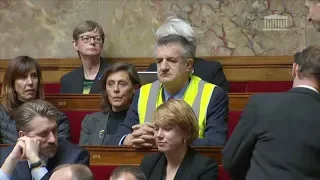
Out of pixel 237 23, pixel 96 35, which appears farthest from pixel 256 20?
pixel 96 35

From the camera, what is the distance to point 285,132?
2.54m

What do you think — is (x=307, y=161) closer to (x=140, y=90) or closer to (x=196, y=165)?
(x=196, y=165)

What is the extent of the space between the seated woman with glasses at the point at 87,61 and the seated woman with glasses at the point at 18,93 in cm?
69

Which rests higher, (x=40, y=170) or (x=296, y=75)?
(x=296, y=75)

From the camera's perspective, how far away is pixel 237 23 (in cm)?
505

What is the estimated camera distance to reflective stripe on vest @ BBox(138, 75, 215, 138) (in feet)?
10.9

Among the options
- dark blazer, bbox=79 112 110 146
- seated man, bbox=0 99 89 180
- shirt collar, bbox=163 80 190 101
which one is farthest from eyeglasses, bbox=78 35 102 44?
seated man, bbox=0 99 89 180

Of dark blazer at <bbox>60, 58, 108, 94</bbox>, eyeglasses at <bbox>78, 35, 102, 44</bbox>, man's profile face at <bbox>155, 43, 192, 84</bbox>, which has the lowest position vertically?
dark blazer at <bbox>60, 58, 108, 94</bbox>

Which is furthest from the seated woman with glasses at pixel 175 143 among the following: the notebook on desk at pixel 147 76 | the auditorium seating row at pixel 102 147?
the notebook on desk at pixel 147 76

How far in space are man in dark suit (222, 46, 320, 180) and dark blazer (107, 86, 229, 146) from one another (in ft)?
1.94

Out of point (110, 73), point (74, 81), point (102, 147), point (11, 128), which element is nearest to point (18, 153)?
point (102, 147)

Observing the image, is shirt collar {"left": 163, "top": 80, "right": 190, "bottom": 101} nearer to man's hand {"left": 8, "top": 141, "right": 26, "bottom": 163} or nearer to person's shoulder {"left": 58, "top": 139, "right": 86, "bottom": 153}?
person's shoulder {"left": 58, "top": 139, "right": 86, "bottom": 153}

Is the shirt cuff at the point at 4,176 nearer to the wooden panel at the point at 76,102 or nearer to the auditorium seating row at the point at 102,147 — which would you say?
the auditorium seating row at the point at 102,147

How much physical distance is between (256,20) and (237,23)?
13cm
